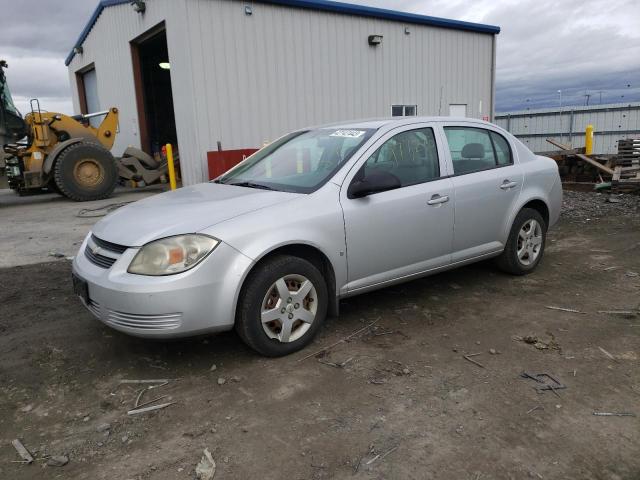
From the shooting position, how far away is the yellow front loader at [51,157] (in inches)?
448

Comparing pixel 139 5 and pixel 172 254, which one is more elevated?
pixel 139 5

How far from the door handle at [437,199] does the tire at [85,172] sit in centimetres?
972

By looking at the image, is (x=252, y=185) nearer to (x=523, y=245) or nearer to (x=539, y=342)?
(x=539, y=342)

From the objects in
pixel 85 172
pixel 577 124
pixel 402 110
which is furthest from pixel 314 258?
pixel 577 124

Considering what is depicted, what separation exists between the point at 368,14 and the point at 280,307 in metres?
11.9

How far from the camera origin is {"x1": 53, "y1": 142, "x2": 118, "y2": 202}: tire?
11320 millimetres

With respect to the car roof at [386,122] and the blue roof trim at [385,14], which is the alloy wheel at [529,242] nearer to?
the car roof at [386,122]

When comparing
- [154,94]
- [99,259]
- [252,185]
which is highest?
[154,94]

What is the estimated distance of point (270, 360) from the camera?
11.2 feet

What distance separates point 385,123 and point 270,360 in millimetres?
2082

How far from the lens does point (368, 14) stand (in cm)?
1333

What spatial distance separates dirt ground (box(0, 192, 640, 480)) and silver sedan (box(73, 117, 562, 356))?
37 cm

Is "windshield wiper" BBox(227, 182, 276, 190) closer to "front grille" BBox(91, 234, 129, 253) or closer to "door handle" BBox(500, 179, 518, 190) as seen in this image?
"front grille" BBox(91, 234, 129, 253)

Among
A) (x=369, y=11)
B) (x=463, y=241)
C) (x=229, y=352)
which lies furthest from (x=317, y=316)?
(x=369, y=11)
